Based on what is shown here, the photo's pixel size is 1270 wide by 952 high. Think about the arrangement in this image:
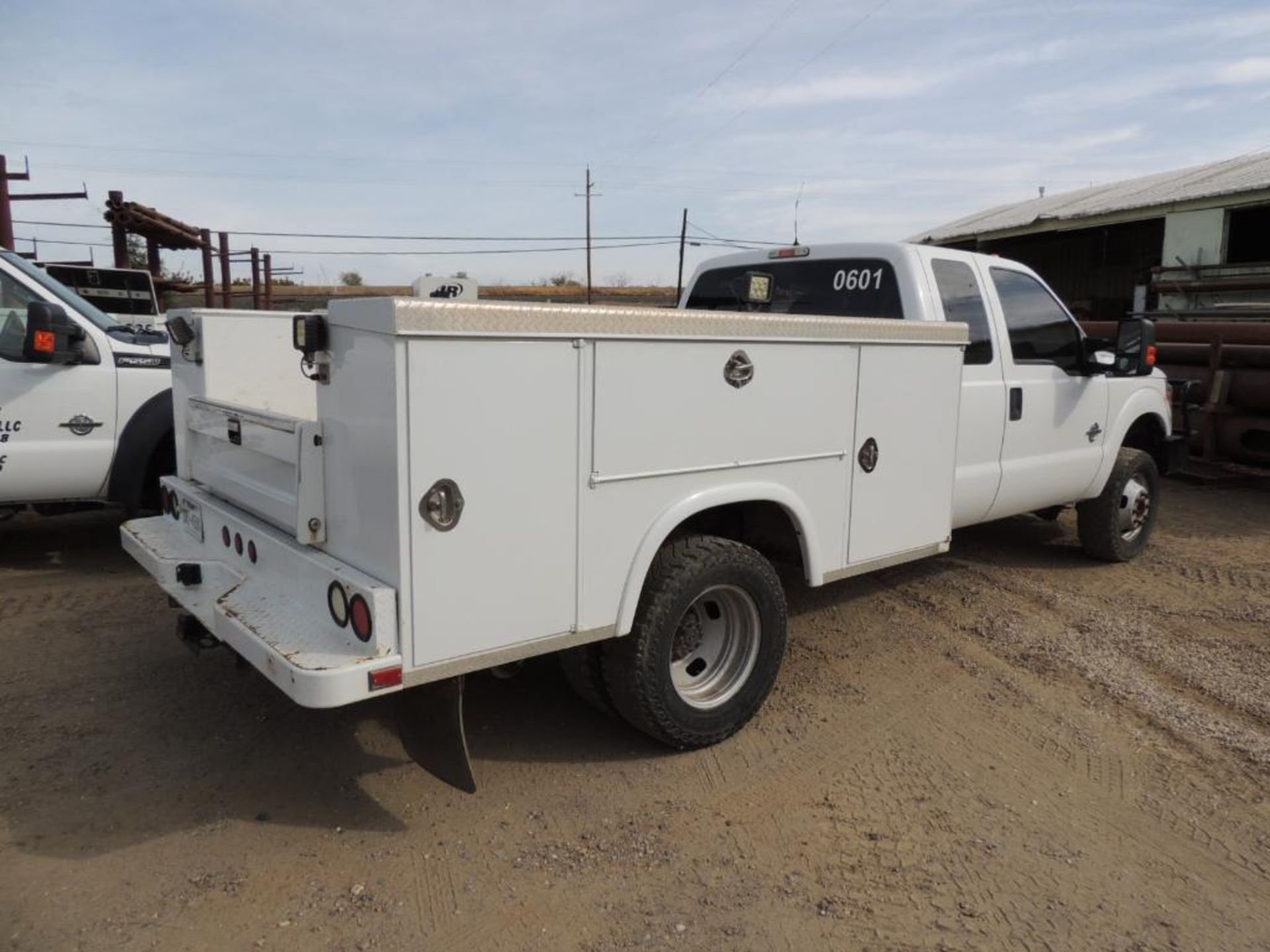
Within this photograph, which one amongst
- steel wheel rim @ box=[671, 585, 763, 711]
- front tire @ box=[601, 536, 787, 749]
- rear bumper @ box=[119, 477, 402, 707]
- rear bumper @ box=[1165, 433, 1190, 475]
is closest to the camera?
rear bumper @ box=[119, 477, 402, 707]

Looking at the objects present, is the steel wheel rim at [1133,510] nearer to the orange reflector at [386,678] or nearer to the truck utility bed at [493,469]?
the truck utility bed at [493,469]

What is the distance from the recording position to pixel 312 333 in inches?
113

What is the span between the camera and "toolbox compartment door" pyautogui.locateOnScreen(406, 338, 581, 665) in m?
2.64

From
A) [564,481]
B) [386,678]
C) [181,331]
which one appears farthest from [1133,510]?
[181,331]

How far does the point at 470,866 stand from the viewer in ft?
9.71

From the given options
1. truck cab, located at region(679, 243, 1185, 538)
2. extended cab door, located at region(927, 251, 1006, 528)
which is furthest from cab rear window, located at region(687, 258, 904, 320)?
extended cab door, located at region(927, 251, 1006, 528)

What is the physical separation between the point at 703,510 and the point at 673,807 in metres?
1.09

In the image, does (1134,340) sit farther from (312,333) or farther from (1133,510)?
(312,333)

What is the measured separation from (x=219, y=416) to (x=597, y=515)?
178 cm

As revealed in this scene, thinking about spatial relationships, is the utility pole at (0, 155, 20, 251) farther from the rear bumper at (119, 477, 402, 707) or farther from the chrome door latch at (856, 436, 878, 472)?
the chrome door latch at (856, 436, 878, 472)

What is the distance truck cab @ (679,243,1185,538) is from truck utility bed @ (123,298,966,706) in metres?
0.81

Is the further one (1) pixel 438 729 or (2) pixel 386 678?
(1) pixel 438 729

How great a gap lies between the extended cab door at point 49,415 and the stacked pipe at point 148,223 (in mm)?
10751

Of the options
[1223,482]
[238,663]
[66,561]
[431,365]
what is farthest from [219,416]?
[1223,482]
